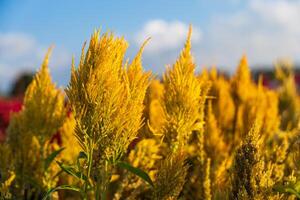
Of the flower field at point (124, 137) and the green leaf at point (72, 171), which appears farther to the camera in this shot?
the green leaf at point (72, 171)

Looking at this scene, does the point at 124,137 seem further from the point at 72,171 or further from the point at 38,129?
the point at 38,129

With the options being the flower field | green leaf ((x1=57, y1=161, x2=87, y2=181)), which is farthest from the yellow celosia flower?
green leaf ((x1=57, y1=161, x2=87, y2=181))

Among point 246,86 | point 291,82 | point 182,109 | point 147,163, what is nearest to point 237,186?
point 182,109

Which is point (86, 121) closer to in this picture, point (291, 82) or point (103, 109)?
point (103, 109)

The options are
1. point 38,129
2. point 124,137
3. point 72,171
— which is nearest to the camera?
point 124,137

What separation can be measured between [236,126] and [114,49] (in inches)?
89.5

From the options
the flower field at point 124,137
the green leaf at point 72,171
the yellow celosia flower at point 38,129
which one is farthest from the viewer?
the yellow celosia flower at point 38,129

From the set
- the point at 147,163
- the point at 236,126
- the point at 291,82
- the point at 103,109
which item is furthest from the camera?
the point at 291,82

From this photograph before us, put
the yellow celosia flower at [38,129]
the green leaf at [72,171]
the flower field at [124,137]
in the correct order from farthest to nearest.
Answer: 1. the yellow celosia flower at [38,129]
2. the green leaf at [72,171]
3. the flower field at [124,137]

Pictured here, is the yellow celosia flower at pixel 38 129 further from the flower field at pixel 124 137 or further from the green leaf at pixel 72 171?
the green leaf at pixel 72 171

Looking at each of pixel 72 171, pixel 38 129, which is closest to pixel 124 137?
pixel 72 171

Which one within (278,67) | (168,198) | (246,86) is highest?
(278,67)

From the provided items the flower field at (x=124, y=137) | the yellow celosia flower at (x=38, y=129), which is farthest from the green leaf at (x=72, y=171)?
the yellow celosia flower at (x=38, y=129)

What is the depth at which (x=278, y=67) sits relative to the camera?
572cm
